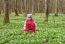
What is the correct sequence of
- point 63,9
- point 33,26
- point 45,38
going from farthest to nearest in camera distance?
1. point 63,9
2. point 33,26
3. point 45,38

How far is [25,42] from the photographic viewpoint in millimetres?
12219

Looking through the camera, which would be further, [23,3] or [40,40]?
[23,3]

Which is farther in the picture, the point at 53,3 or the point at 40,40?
the point at 53,3

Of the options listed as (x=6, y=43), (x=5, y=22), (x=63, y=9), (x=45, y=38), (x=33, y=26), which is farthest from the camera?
(x=63, y=9)

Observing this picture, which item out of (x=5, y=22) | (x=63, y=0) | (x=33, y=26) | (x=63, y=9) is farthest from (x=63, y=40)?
(x=63, y=0)

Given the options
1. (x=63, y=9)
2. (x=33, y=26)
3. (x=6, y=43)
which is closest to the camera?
(x=6, y=43)

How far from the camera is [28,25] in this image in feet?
50.8

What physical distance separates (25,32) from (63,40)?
3.49 meters

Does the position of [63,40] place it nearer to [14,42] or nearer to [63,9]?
[14,42]

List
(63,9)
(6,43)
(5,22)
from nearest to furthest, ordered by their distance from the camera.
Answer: (6,43) → (5,22) → (63,9)

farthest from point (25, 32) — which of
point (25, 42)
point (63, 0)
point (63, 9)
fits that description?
point (63, 0)

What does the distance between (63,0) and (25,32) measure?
61971 mm

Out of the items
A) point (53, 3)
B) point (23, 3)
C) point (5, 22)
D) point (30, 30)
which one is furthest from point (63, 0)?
point (30, 30)

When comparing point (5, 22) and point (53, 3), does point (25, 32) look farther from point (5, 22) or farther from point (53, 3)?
point (53, 3)
